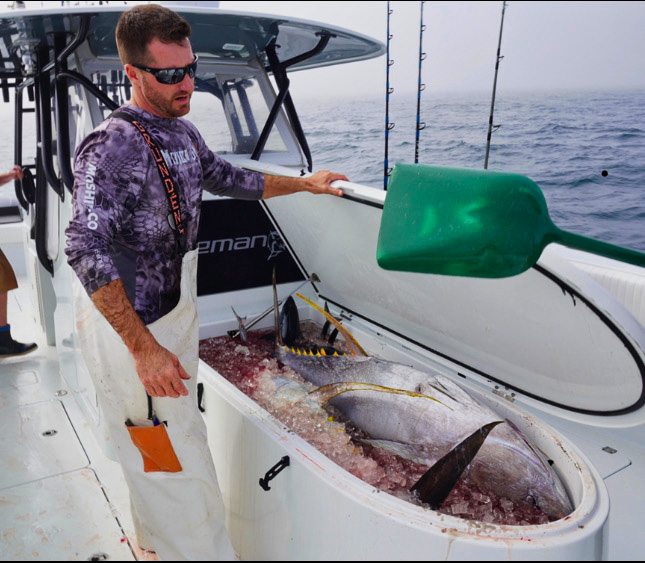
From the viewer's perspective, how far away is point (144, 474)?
80.8 inches

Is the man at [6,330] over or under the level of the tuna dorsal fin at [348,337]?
under

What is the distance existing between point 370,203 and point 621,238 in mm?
5764

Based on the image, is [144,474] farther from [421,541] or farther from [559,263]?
[559,263]

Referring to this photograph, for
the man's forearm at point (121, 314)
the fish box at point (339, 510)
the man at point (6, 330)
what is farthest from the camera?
the man at point (6, 330)

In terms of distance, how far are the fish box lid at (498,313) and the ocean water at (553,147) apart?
228 centimetres

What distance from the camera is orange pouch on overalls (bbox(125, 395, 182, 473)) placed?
76.9 inches

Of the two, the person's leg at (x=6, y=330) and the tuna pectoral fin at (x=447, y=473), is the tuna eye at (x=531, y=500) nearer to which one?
the tuna pectoral fin at (x=447, y=473)

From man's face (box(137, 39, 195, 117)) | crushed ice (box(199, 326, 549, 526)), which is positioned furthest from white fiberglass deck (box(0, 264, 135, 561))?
man's face (box(137, 39, 195, 117))

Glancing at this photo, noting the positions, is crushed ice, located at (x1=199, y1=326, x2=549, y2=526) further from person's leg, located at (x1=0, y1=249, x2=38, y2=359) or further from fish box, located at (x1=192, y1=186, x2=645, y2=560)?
person's leg, located at (x1=0, y1=249, x2=38, y2=359)

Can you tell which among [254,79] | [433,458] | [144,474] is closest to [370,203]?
[433,458]

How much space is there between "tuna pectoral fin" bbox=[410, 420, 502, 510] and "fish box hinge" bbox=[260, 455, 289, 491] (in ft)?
1.44

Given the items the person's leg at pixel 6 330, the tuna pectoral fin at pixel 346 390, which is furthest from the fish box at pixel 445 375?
the person's leg at pixel 6 330

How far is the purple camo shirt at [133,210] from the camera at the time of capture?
1.68 metres

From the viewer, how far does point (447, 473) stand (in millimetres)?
1736
